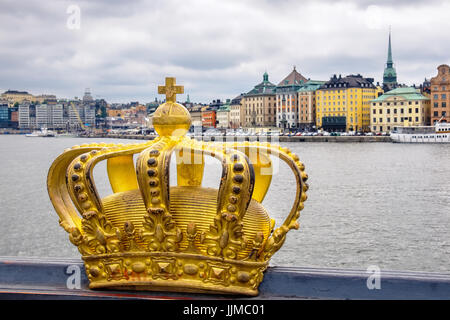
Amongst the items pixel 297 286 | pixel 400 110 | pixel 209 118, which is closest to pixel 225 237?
pixel 297 286

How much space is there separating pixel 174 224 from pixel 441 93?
7860cm

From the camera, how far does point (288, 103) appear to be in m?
101

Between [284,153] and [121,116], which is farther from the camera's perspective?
[121,116]

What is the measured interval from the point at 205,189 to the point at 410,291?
140 centimetres

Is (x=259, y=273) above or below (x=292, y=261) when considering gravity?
above

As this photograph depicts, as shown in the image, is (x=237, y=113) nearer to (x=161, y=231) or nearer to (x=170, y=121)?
(x=170, y=121)

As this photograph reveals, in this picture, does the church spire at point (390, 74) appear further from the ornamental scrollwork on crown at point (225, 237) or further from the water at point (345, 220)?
the ornamental scrollwork on crown at point (225, 237)

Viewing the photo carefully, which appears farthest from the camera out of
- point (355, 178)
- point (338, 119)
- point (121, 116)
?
point (121, 116)

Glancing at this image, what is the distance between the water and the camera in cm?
1265
